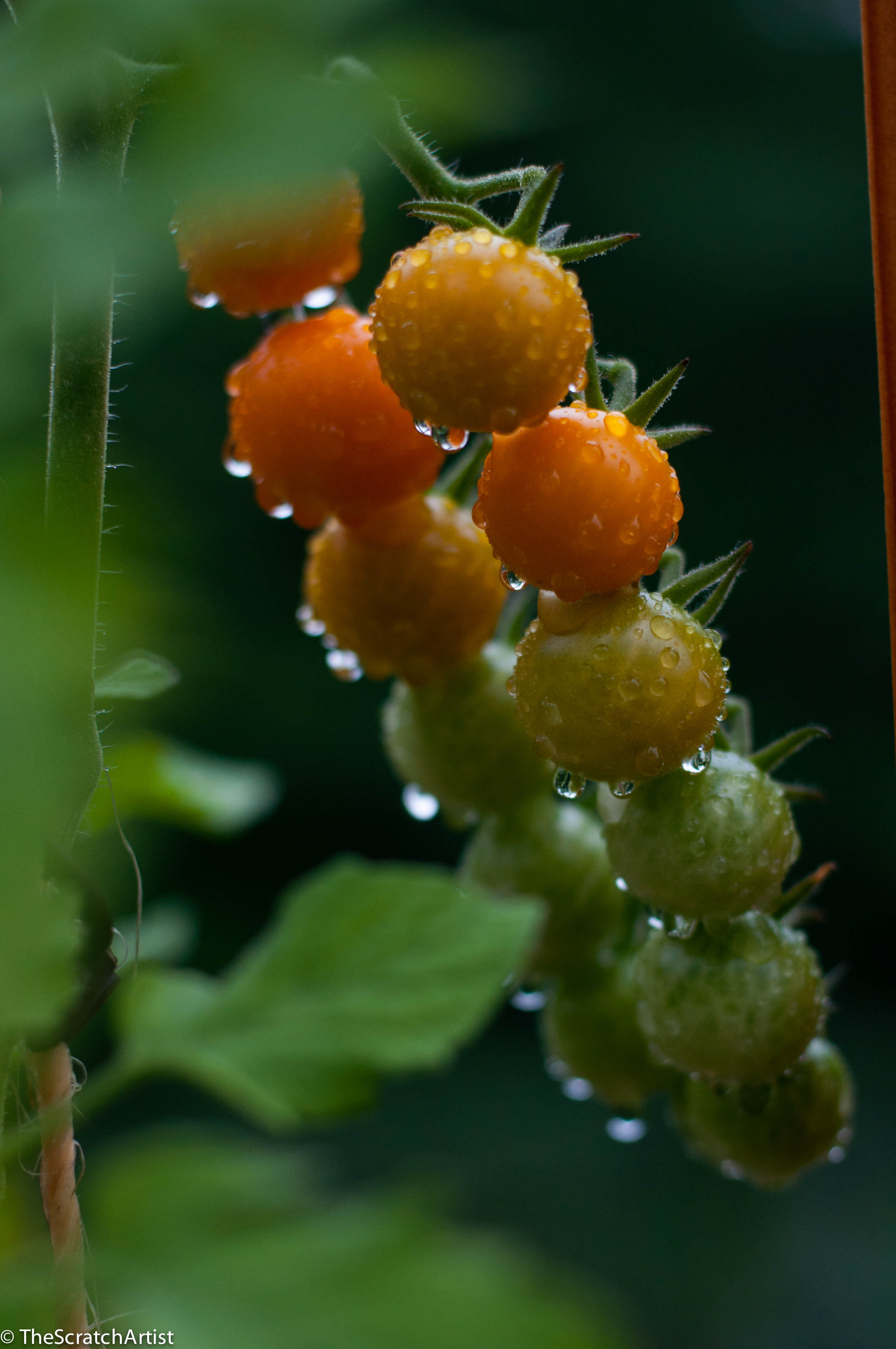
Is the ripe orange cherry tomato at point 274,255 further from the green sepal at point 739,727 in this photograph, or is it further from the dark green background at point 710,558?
the dark green background at point 710,558

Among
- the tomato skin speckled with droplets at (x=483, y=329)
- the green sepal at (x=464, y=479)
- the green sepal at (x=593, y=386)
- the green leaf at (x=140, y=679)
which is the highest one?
the tomato skin speckled with droplets at (x=483, y=329)

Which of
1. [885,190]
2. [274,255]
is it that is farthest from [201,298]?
[885,190]

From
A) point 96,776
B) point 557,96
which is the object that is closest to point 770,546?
point 557,96

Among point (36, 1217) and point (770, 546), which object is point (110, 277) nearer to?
point (36, 1217)

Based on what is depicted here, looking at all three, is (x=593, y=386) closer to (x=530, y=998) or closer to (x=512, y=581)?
(x=512, y=581)

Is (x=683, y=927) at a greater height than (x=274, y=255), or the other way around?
(x=274, y=255)

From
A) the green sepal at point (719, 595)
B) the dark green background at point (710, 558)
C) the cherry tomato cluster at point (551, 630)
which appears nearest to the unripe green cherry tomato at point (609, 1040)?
the cherry tomato cluster at point (551, 630)
